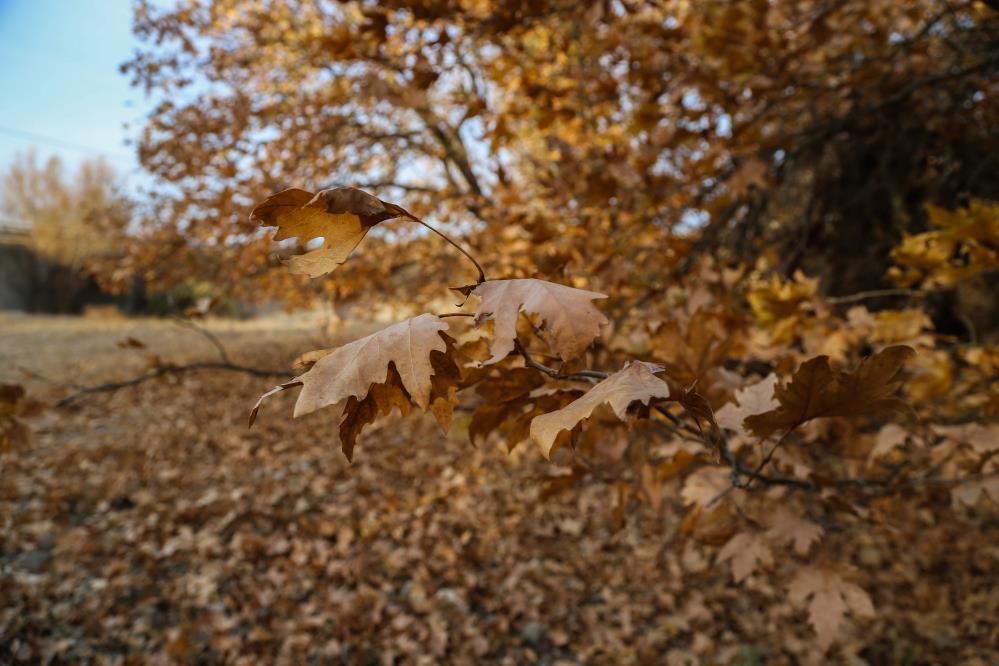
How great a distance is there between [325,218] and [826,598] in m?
1.48

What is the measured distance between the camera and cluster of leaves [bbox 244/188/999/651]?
64cm

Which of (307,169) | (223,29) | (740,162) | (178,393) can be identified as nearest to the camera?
(740,162)

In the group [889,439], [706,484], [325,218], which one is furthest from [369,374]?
[889,439]

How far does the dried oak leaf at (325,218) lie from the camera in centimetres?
66

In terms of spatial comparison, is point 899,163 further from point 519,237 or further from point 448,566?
point 448,566

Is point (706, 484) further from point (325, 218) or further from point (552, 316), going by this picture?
point (325, 218)

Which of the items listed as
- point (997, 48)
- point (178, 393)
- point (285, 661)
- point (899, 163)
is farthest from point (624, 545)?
point (178, 393)

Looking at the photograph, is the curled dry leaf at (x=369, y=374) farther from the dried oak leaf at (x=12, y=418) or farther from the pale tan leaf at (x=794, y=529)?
the dried oak leaf at (x=12, y=418)

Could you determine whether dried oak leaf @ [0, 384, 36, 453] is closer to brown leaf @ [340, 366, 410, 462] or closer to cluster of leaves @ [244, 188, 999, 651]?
cluster of leaves @ [244, 188, 999, 651]

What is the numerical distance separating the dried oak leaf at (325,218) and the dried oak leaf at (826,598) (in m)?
1.34

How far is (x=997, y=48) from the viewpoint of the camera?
2.64 m

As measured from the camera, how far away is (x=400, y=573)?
3.72 m

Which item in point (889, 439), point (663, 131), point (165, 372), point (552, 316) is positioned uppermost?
point (663, 131)

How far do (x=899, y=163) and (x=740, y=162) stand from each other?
2000 mm
